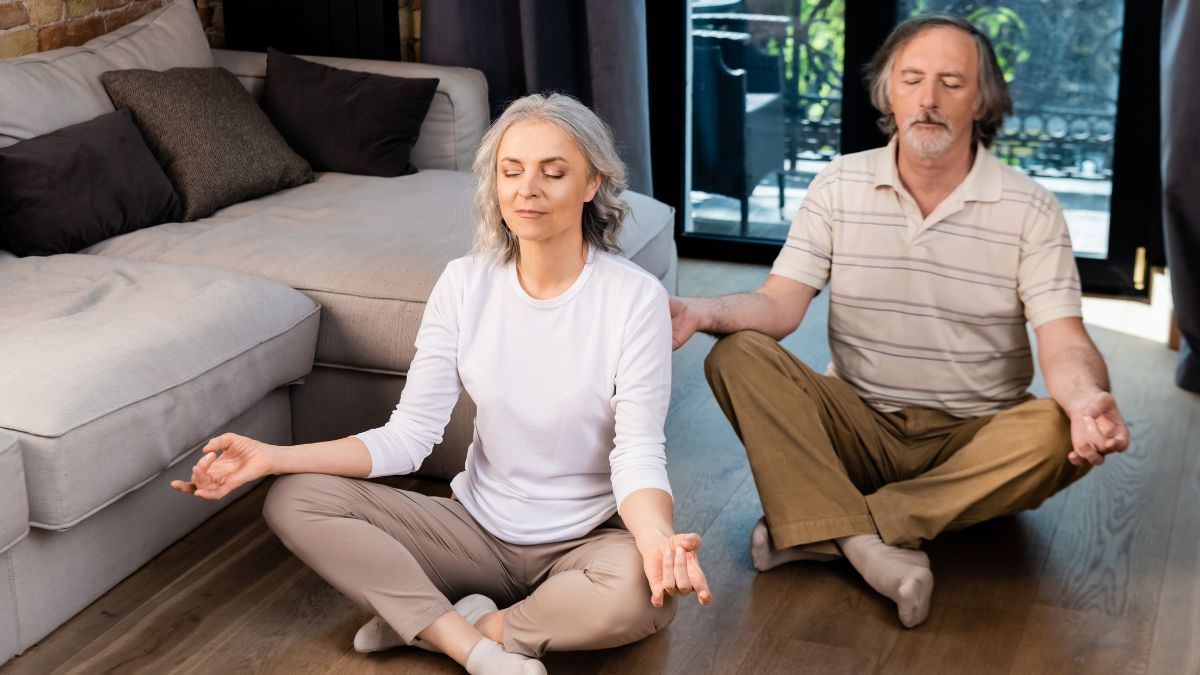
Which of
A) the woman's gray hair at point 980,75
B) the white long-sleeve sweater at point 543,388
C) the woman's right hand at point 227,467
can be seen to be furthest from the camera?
the woman's gray hair at point 980,75

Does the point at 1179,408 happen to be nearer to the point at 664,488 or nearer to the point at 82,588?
the point at 664,488

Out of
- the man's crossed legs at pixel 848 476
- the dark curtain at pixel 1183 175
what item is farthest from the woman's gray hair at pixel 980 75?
the dark curtain at pixel 1183 175

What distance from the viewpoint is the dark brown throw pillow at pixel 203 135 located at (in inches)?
124

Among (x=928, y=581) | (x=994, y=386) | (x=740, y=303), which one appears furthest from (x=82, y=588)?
(x=994, y=386)

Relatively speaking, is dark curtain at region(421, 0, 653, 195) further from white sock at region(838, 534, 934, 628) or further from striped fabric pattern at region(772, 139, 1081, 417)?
white sock at region(838, 534, 934, 628)

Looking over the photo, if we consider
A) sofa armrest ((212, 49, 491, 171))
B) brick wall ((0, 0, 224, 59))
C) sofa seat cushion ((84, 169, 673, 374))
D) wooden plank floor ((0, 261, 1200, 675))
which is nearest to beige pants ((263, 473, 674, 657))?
wooden plank floor ((0, 261, 1200, 675))

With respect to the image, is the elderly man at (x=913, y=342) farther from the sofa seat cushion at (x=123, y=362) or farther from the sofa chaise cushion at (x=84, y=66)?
the sofa chaise cushion at (x=84, y=66)

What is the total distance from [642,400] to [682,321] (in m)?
0.37

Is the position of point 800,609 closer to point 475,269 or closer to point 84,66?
point 475,269

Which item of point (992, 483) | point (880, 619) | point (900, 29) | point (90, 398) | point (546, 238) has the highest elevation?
point (900, 29)

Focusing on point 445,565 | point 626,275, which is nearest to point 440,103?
point 626,275

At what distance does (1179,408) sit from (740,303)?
4.27 ft

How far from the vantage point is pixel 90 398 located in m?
2.08

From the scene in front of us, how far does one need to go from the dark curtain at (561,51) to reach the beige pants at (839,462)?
166 centimetres
